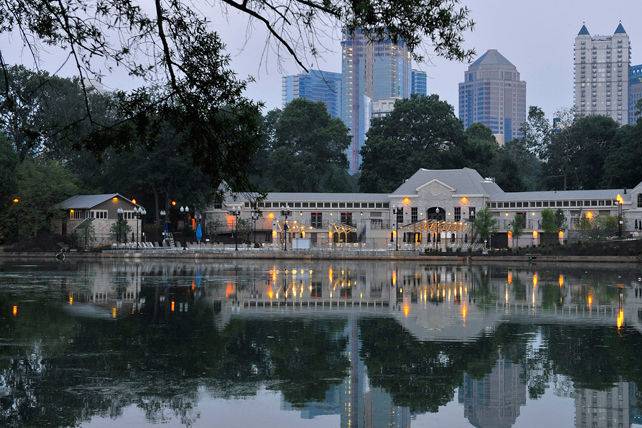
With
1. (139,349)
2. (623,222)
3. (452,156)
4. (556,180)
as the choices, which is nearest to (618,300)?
(139,349)

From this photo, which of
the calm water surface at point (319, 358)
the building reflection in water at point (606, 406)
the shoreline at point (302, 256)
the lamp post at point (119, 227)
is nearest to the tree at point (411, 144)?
the shoreline at point (302, 256)

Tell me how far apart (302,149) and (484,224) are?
33620mm

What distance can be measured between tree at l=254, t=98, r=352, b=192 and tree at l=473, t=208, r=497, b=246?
27652mm

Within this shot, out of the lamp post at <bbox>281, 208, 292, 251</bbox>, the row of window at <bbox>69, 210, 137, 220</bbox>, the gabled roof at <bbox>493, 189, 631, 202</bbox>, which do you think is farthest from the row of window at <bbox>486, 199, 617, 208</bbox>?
the row of window at <bbox>69, 210, 137, 220</bbox>

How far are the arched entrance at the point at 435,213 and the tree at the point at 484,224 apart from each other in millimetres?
5845

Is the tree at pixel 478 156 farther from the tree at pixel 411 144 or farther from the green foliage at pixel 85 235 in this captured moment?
the green foliage at pixel 85 235

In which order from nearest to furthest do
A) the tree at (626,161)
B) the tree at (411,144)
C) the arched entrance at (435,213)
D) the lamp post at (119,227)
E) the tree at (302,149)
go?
1. the lamp post at (119,227)
2. the tree at (626,161)
3. the arched entrance at (435,213)
4. the tree at (411,144)
5. the tree at (302,149)

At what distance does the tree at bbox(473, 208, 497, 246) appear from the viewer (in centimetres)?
7700

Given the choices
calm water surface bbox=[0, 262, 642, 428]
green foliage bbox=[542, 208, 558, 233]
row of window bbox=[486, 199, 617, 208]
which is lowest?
calm water surface bbox=[0, 262, 642, 428]

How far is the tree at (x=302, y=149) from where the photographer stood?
335 ft

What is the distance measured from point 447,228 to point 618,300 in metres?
48.8

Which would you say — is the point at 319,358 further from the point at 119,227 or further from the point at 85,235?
the point at 119,227

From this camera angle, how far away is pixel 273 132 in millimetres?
113375

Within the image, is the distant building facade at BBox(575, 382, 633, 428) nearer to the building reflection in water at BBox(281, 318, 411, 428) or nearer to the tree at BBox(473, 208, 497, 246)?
the building reflection in water at BBox(281, 318, 411, 428)
